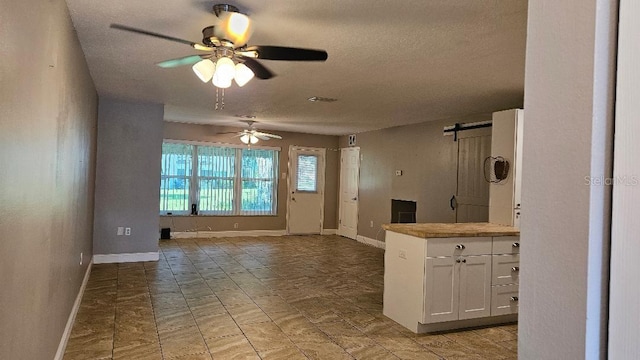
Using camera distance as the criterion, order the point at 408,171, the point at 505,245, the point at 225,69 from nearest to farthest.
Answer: the point at 225,69 → the point at 505,245 → the point at 408,171

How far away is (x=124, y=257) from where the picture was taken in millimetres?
5977

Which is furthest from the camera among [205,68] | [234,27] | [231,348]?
[231,348]

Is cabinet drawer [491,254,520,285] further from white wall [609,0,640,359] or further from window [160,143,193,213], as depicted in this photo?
window [160,143,193,213]

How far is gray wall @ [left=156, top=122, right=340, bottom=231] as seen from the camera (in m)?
8.41

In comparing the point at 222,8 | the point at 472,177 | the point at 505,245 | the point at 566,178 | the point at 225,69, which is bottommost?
the point at 505,245

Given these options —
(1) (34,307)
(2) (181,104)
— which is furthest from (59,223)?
(2) (181,104)

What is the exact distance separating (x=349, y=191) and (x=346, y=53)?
6147mm

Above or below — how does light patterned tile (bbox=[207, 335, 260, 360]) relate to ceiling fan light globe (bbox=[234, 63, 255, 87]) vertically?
below

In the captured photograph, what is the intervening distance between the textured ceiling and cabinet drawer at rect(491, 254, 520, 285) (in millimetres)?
1711

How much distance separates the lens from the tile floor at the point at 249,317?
10.3 feet

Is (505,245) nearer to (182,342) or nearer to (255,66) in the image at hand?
(255,66)

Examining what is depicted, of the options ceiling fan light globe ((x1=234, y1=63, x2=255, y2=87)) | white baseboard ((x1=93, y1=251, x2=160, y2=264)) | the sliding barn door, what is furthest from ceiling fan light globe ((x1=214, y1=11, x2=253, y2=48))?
white baseboard ((x1=93, y1=251, x2=160, y2=264))

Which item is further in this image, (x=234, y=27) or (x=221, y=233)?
(x=221, y=233)

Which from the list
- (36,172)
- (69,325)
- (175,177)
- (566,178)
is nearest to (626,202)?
(566,178)
